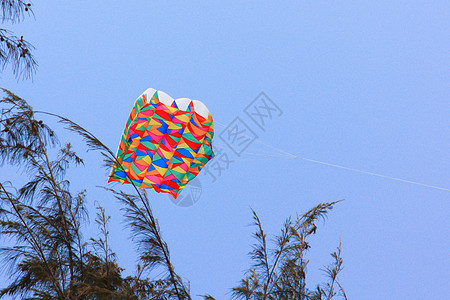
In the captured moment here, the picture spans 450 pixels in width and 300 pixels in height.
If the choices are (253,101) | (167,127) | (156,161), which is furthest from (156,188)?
(253,101)

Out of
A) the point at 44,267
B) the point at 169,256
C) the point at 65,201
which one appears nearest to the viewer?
the point at 169,256

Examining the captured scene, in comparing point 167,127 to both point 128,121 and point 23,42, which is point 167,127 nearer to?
point 128,121

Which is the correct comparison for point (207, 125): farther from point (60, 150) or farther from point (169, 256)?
point (169, 256)

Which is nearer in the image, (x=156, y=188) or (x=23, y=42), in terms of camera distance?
(x=23, y=42)

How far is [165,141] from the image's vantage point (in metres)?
8.67

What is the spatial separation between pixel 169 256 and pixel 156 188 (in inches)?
226

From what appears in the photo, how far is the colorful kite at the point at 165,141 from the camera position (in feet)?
27.3

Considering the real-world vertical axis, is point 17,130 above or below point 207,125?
below

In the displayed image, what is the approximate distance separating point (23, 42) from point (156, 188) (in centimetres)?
545

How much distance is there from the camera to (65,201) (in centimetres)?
455

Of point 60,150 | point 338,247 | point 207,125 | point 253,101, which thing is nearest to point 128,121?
point 207,125

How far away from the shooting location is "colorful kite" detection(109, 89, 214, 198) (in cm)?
834

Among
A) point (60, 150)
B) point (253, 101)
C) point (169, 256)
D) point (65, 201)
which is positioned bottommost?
point (169, 256)

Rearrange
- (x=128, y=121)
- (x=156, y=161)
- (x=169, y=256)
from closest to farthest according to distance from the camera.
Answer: (x=169, y=256) < (x=128, y=121) < (x=156, y=161)
